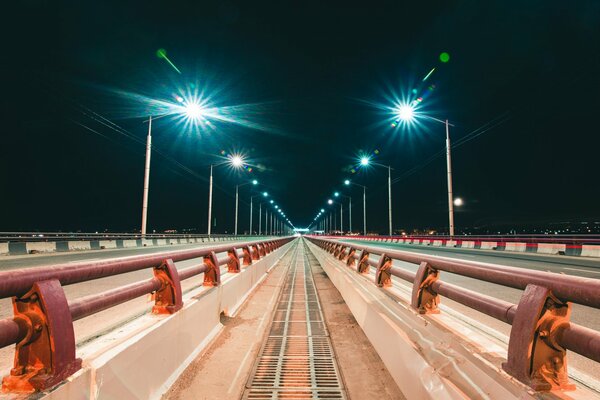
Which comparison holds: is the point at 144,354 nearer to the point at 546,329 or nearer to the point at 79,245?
the point at 546,329

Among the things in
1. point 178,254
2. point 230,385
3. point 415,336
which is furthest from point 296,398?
point 178,254

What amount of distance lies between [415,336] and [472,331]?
0.51m

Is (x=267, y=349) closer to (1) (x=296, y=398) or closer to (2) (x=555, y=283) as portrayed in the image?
(1) (x=296, y=398)

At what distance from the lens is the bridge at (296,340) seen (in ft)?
6.82

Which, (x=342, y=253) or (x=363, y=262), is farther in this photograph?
(x=342, y=253)

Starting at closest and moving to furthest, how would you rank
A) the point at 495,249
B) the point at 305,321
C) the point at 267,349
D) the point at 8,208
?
the point at 267,349 → the point at 305,321 → the point at 495,249 → the point at 8,208

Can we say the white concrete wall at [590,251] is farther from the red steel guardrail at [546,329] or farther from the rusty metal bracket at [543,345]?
the rusty metal bracket at [543,345]

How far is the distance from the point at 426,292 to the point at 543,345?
1971 mm

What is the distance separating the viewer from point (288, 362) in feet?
14.7

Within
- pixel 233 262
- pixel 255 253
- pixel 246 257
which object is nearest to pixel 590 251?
pixel 255 253

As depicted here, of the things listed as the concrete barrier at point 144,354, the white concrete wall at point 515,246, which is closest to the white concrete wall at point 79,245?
the concrete barrier at point 144,354

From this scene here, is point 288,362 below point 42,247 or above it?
below

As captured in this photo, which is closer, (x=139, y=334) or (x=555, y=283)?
(x=555, y=283)

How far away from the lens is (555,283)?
2.05m
